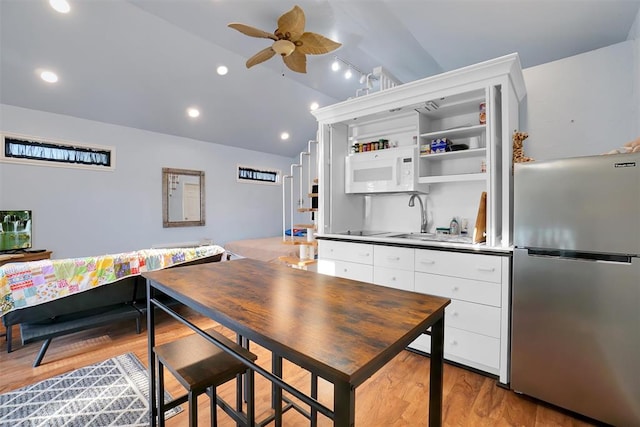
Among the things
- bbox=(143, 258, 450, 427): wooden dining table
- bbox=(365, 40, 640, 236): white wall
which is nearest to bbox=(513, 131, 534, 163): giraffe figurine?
bbox=(365, 40, 640, 236): white wall

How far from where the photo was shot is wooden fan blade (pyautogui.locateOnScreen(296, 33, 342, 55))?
8.50ft

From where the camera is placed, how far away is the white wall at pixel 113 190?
4121mm

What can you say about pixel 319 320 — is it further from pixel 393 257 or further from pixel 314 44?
pixel 314 44

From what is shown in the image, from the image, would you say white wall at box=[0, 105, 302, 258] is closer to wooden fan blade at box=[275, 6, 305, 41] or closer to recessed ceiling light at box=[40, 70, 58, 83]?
recessed ceiling light at box=[40, 70, 58, 83]

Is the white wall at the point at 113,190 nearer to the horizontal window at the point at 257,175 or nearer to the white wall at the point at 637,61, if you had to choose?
the horizontal window at the point at 257,175

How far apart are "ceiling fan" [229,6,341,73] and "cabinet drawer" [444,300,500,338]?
97.3 inches

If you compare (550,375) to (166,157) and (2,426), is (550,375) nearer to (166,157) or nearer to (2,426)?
(2,426)

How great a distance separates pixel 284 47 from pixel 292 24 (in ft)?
1.01

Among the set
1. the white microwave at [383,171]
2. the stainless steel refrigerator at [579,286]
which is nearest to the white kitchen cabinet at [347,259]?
the white microwave at [383,171]

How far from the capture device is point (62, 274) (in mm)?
2340

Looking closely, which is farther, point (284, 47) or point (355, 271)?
point (355, 271)

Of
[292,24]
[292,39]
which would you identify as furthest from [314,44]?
[292,24]

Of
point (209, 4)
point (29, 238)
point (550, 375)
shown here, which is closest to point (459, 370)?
point (550, 375)

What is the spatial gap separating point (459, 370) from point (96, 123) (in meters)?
5.86
